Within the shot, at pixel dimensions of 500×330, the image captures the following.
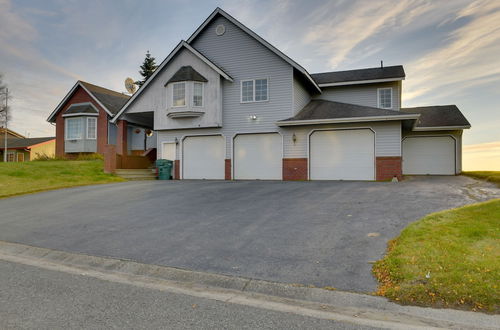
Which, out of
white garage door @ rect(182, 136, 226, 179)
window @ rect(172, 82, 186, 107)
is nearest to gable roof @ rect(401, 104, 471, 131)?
white garage door @ rect(182, 136, 226, 179)

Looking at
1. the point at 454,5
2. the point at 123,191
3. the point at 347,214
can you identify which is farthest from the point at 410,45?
the point at 123,191

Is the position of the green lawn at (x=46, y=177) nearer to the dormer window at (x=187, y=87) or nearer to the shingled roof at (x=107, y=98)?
the dormer window at (x=187, y=87)

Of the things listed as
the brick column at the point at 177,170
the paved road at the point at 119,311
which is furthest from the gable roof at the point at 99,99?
the paved road at the point at 119,311

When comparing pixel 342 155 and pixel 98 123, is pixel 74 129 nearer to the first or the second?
pixel 98 123

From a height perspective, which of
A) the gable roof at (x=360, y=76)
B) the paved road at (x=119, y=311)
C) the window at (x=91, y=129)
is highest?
the gable roof at (x=360, y=76)

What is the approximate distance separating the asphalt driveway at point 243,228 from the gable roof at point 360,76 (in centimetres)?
1070

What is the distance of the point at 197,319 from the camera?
3.11 m

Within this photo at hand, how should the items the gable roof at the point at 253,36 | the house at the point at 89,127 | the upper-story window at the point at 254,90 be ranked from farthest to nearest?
the house at the point at 89,127
the upper-story window at the point at 254,90
the gable roof at the point at 253,36

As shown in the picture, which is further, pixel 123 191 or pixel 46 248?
pixel 123 191

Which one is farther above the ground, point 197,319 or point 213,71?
point 213,71

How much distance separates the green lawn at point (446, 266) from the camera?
3373 mm

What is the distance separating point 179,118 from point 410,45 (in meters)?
13.1

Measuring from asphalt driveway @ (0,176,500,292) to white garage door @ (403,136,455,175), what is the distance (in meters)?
10.6

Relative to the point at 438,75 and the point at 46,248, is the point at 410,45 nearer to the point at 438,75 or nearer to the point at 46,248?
the point at 438,75
